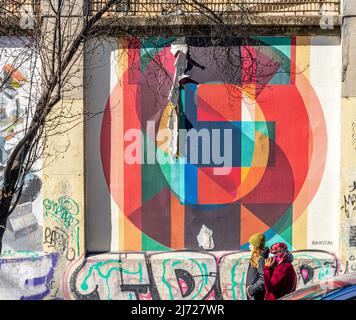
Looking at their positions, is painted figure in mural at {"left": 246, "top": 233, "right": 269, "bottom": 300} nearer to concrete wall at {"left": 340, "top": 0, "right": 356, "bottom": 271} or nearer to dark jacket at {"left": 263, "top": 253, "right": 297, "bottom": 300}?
dark jacket at {"left": 263, "top": 253, "right": 297, "bottom": 300}

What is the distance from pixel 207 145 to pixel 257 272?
3.15m

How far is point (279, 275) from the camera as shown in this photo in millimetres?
5914

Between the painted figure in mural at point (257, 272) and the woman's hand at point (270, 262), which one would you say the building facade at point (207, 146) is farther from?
the woman's hand at point (270, 262)

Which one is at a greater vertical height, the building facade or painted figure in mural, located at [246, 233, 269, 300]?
the building facade

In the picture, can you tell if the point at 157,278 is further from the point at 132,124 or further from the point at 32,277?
the point at 132,124

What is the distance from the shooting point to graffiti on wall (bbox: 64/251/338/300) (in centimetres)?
900

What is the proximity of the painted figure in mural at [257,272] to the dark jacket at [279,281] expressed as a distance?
25 cm

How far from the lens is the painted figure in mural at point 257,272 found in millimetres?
6254

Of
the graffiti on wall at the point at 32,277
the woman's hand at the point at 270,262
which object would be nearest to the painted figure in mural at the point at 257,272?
the woman's hand at the point at 270,262

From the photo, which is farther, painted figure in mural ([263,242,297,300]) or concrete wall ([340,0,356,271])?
concrete wall ([340,0,356,271])

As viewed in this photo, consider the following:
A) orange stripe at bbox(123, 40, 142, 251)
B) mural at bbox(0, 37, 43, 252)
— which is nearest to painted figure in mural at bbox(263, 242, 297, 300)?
orange stripe at bbox(123, 40, 142, 251)

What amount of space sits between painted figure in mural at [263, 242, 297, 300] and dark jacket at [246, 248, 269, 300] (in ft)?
0.70

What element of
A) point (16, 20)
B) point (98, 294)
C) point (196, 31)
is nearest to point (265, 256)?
point (98, 294)

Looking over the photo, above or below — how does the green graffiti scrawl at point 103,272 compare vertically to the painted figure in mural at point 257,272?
below
